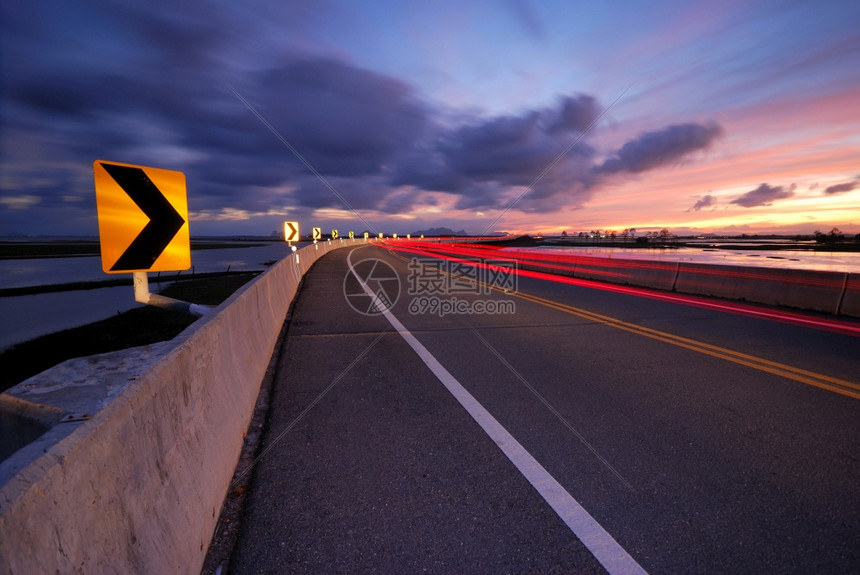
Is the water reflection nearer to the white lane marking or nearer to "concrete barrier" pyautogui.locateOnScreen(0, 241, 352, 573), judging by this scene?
the white lane marking

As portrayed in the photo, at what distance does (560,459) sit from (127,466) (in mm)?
2990

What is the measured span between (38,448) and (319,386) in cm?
390

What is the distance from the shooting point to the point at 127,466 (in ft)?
5.73

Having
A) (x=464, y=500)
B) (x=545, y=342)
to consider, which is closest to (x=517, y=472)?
(x=464, y=500)

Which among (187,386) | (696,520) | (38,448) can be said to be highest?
(38,448)

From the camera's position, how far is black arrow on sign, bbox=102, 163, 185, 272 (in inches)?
129

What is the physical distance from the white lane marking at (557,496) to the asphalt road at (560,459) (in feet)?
0.04

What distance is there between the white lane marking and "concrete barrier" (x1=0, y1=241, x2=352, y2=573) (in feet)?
7.32

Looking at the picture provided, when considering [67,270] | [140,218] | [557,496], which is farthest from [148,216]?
[67,270]

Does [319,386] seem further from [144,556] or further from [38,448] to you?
[38,448]

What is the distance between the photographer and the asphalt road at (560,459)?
2.48m

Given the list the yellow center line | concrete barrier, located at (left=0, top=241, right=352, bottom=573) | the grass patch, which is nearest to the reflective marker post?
concrete barrier, located at (left=0, top=241, right=352, bottom=573)

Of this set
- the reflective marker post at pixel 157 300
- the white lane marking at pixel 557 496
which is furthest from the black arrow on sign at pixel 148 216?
the white lane marking at pixel 557 496

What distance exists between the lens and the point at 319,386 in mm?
5145
